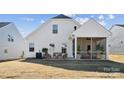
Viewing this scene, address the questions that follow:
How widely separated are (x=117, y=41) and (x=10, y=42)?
11.5 m

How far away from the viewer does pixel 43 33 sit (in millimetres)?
29750

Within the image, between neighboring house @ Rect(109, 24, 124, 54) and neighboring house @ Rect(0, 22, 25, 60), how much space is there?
385 inches

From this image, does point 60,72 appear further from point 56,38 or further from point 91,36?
point 56,38

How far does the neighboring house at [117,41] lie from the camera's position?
3262cm

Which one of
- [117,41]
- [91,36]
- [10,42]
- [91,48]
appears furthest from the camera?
[117,41]

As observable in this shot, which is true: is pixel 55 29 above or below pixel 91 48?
above

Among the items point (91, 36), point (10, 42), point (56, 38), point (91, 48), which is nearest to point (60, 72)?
point (91, 36)

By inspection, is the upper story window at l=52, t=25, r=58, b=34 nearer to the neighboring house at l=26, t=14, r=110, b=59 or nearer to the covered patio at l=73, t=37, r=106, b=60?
the neighboring house at l=26, t=14, r=110, b=59

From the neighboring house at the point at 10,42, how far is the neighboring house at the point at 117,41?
9779 millimetres

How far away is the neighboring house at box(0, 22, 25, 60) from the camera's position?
30.2 meters

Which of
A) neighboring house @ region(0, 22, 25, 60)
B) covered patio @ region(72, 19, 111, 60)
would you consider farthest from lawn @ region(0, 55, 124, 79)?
neighboring house @ region(0, 22, 25, 60)

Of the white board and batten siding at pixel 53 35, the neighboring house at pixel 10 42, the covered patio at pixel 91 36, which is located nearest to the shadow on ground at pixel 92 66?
the covered patio at pixel 91 36

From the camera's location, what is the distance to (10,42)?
32.4 metres
